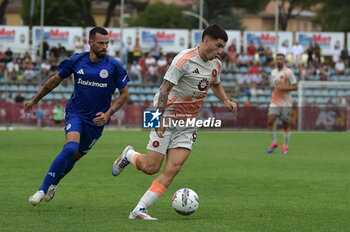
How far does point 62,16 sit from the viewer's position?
238 feet

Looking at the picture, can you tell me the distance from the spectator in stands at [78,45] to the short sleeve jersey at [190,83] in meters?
28.4

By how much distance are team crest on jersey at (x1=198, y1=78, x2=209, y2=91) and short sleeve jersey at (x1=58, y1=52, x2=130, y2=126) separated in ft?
3.62

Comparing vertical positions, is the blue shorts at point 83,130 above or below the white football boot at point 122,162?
above

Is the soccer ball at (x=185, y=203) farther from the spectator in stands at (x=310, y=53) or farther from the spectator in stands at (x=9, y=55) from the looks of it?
the spectator in stands at (x=310, y=53)

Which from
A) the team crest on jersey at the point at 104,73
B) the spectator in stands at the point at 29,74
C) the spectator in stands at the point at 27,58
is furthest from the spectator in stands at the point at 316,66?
the team crest on jersey at the point at 104,73

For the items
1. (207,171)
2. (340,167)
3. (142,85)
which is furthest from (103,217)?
(142,85)

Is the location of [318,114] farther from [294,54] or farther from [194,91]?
[194,91]

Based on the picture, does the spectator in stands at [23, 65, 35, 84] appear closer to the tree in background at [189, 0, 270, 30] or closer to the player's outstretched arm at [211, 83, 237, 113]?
the player's outstretched arm at [211, 83, 237, 113]

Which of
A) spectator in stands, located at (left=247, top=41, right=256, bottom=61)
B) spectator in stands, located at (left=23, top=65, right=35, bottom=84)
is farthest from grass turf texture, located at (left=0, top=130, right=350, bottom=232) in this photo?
spectator in stands, located at (left=247, top=41, right=256, bottom=61)

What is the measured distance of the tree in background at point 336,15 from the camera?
222 feet

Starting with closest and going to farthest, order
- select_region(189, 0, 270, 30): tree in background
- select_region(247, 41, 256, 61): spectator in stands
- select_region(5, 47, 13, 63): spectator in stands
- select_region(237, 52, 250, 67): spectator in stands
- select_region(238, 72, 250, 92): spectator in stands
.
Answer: select_region(5, 47, 13, 63): spectator in stands → select_region(238, 72, 250, 92): spectator in stands → select_region(237, 52, 250, 67): spectator in stands → select_region(247, 41, 256, 61): spectator in stands → select_region(189, 0, 270, 30): tree in background

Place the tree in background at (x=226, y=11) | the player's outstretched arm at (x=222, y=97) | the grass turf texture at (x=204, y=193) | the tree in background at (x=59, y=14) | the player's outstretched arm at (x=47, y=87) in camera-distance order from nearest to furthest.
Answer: the grass turf texture at (x=204, y=193)
the player's outstretched arm at (x=222, y=97)
the player's outstretched arm at (x=47, y=87)
the tree in background at (x=226, y=11)
the tree in background at (x=59, y=14)

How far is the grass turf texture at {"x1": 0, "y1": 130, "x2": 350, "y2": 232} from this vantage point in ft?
25.1

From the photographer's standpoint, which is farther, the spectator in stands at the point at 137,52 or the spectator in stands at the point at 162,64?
the spectator in stands at the point at 137,52
